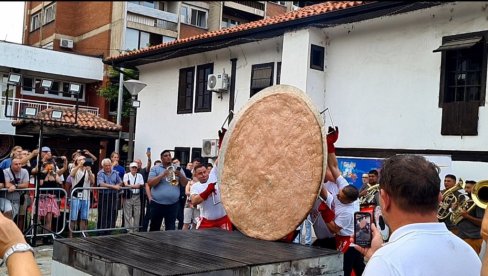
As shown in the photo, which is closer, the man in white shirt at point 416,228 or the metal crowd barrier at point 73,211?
the man in white shirt at point 416,228

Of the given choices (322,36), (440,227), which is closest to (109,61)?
(322,36)

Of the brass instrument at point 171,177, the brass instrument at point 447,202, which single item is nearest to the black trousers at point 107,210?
the brass instrument at point 171,177

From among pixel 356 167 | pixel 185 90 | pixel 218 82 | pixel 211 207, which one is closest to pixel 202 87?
pixel 185 90

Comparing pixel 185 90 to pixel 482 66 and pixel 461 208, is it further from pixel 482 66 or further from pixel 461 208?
pixel 461 208

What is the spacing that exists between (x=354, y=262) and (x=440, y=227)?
3.76m

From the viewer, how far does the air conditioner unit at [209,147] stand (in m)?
14.2

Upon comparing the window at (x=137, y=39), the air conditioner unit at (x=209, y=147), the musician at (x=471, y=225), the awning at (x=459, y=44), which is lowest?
the musician at (x=471, y=225)

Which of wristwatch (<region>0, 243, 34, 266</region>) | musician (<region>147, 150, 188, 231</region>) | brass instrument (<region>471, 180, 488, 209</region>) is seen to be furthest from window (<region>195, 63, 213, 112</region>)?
wristwatch (<region>0, 243, 34, 266</region>)

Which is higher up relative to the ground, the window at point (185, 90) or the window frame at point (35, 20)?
the window at point (185, 90)

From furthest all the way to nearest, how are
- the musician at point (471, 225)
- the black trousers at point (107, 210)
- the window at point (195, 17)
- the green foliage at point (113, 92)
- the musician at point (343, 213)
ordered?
the window at point (195, 17) → the green foliage at point (113, 92) → the black trousers at point (107, 210) → the musician at point (471, 225) → the musician at point (343, 213)

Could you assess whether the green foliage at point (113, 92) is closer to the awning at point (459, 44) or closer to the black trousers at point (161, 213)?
the black trousers at point (161, 213)

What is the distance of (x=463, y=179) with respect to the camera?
365 inches

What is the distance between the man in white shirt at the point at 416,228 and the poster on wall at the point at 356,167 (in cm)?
856

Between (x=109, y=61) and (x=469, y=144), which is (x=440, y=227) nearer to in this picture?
(x=469, y=144)
